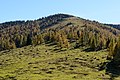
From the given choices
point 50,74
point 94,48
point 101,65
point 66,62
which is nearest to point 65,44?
point 94,48

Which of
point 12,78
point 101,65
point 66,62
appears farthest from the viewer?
point 66,62

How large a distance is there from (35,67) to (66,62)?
15441mm

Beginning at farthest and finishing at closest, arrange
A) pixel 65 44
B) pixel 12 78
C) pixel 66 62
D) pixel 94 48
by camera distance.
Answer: pixel 65 44, pixel 94 48, pixel 66 62, pixel 12 78

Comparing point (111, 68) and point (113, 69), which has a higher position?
point (111, 68)

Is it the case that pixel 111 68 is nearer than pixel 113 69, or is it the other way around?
pixel 113 69

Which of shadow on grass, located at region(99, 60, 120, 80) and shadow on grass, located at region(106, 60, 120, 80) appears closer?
shadow on grass, located at region(99, 60, 120, 80)

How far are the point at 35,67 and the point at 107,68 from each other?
1138 inches

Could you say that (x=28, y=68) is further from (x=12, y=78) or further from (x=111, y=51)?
(x=111, y=51)

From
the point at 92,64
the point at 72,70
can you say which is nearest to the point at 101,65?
the point at 92,64

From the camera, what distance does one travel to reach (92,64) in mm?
115750

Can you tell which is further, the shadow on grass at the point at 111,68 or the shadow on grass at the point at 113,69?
the shadow on grass at the point at 113,69

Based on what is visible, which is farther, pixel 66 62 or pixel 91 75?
pixel 66 62

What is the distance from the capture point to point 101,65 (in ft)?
370

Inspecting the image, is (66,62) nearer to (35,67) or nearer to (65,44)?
(35,67)
